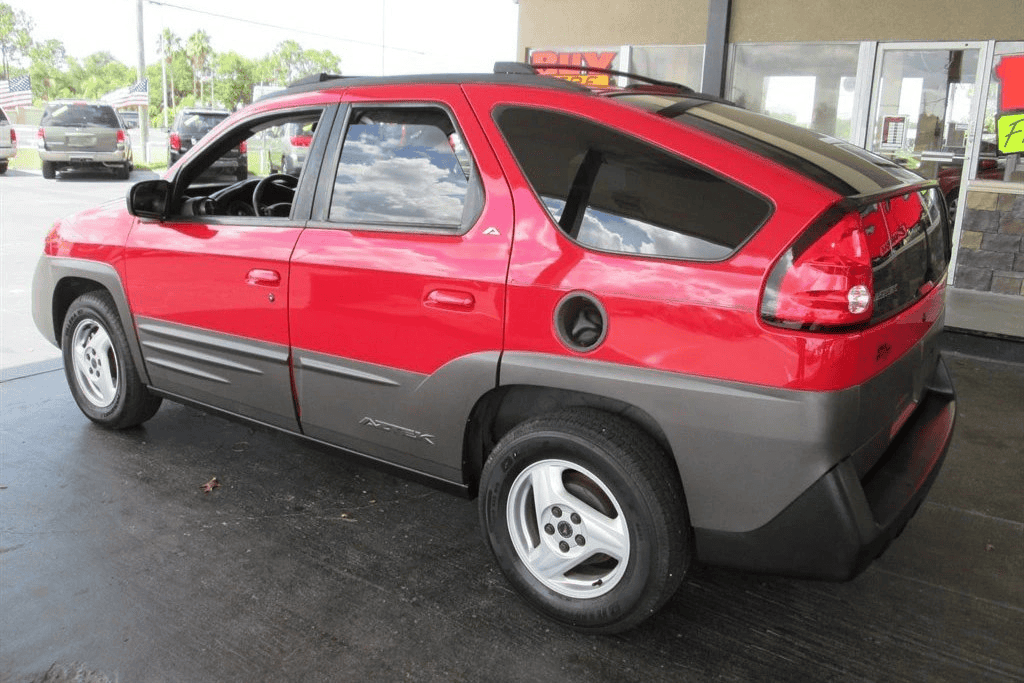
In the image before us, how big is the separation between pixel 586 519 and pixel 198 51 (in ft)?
339

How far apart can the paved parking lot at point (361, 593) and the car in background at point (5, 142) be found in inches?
802

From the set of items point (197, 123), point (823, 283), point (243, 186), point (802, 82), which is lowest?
point (823, 283)

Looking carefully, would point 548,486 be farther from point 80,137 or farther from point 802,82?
point 80,137

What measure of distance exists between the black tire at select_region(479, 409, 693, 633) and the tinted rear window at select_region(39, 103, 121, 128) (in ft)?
69.5

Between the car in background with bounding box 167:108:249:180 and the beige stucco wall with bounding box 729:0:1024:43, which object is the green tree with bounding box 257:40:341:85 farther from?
the beige stucco wall with bounding box 729:0:1024:43

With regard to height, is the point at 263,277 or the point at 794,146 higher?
the point at 794,146

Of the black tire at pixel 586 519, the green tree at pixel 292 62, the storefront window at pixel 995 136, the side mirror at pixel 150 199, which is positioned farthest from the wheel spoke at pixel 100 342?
the green tree at pixel 292 62

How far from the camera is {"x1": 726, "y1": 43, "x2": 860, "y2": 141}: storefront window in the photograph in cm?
921

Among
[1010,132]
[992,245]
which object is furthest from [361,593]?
[1010,132]

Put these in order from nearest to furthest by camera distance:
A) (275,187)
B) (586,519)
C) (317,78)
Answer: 1. (586,519)
2. (317,78)
3. (275,187)

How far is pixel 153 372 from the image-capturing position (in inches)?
160

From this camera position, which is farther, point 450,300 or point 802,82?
point 802,82

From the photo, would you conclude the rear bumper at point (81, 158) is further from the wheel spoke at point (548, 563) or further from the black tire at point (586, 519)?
the wheel spoke at point (548, 563)

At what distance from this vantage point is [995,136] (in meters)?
8.48
